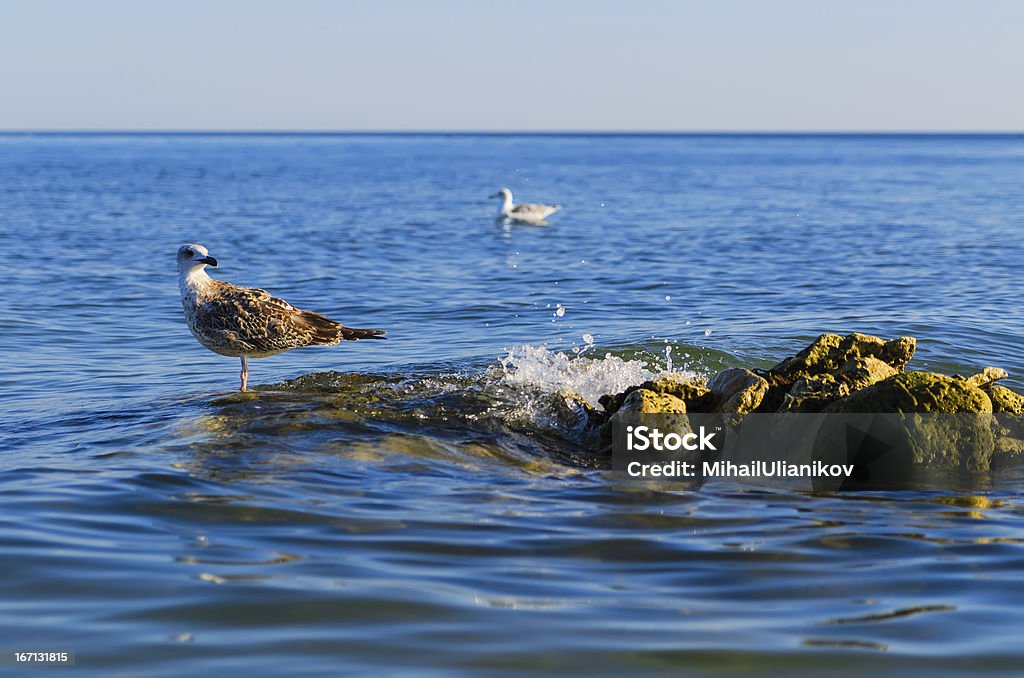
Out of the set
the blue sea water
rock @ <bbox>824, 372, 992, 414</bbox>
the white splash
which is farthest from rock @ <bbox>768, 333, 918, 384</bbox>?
the white splash

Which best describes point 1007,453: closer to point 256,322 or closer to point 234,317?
point 256,322

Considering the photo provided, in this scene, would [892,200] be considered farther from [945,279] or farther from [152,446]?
[152,446]

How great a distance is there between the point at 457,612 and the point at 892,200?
4037cm

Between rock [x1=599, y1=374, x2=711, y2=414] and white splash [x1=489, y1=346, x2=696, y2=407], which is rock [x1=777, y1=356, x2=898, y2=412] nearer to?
rock [x1=599, y1=374, x2=711, y2=414]

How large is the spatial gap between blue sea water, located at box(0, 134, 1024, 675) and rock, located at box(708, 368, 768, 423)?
3.37ft

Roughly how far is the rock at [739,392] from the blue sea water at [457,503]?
3.37ft

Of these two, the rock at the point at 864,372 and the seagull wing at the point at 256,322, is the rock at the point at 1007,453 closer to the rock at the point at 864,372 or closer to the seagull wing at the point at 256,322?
the rock at the point at 864,372

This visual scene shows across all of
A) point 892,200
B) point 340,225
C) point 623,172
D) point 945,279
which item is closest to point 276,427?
point 945,279

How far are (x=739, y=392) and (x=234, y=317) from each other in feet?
17.1

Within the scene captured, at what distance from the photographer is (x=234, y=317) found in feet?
37.8

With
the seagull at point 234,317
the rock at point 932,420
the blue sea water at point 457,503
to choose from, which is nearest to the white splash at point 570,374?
the blue sea water at point 457,503

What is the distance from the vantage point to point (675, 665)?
4887 millimetres

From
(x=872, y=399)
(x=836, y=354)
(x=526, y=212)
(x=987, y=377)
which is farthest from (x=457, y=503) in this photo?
(x=526, y=212)

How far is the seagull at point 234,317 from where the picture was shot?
37.9 ft
